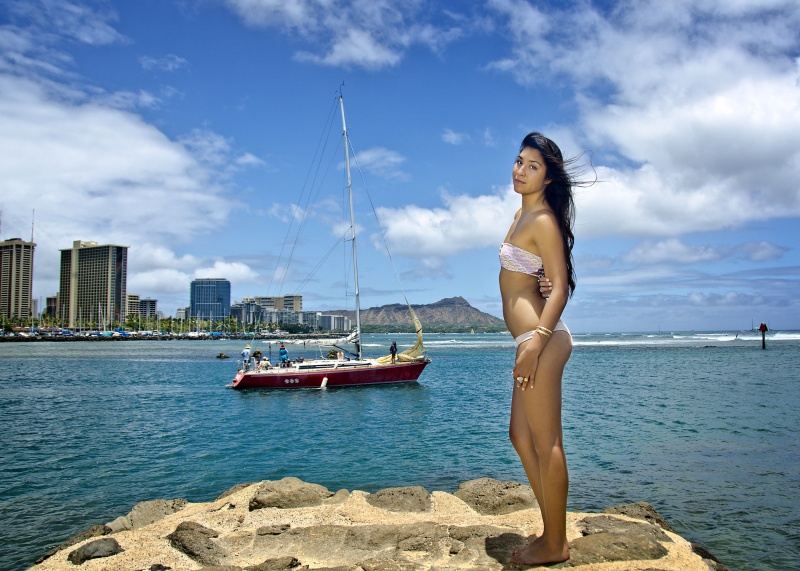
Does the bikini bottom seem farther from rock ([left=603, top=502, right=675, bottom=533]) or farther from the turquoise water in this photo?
the turquoise water

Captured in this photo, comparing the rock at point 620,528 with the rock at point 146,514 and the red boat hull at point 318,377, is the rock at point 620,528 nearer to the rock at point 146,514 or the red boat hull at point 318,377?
the rock at point 146,514

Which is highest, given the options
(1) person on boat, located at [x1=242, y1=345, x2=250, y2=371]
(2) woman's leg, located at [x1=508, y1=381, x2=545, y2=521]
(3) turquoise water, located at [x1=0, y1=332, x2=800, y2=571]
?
(2) woman's leg, located at [x1=508, y1=381, x2=545, y2=521]

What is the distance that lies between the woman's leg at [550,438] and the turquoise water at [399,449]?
4.17 m

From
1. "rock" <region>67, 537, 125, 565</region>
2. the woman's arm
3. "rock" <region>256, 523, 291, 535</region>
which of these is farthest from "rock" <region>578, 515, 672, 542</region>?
"rock" <region>67, 537, 125, 565</region>

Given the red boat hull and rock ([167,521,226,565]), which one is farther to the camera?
the red boat hull

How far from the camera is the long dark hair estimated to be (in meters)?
5.03

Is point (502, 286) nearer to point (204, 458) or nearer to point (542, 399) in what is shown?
point (542, 399)

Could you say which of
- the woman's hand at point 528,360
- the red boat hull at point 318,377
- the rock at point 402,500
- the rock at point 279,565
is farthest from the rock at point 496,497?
the red boat hull at point 318,377

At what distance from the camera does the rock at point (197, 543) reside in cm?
618

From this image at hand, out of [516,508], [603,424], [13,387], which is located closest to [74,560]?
[516,508]

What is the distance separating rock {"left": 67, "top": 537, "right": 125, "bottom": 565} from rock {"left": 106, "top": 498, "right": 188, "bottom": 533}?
1618mm

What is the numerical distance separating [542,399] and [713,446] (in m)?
13.0

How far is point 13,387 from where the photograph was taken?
35062mm

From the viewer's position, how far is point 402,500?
8.17 metres
